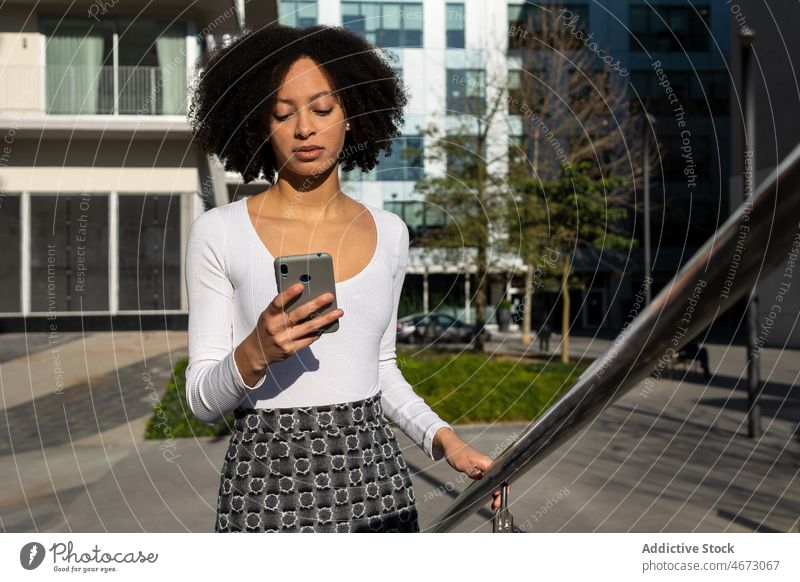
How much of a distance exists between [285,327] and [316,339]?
0.29m

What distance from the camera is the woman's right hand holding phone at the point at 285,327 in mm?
1704

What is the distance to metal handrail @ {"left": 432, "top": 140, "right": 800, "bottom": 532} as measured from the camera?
128 centimetres

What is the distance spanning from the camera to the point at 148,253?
18422mm

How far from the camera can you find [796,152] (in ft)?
4.19

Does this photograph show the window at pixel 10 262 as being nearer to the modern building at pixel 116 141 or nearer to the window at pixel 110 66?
the modern building at pixel 116 141

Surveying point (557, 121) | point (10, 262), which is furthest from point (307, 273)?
point (10, 262)

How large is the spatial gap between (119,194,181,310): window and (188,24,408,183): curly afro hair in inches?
565

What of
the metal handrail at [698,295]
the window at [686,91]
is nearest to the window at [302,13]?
the metal handrail at [698,295]

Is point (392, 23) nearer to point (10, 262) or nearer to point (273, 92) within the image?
point (273, 92)

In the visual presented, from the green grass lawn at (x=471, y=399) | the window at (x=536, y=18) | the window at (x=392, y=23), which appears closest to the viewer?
the window at (x=392, y=23)

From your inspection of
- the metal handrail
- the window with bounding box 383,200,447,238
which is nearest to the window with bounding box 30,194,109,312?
the window with bounding box 383,200,447,238

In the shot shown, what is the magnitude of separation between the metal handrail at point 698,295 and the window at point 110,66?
614 inches
